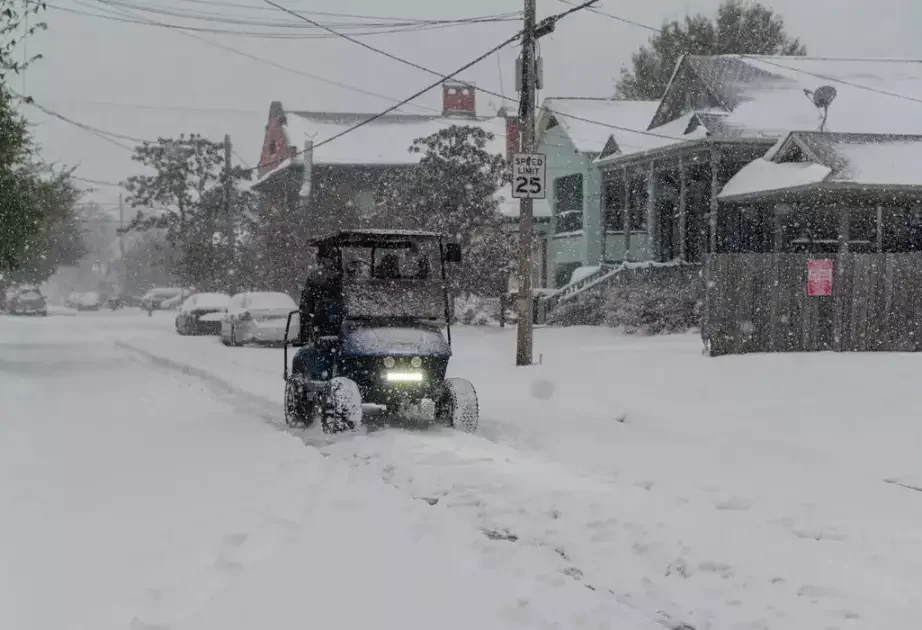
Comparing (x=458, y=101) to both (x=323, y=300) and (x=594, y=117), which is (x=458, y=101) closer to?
(x=594, y=117)

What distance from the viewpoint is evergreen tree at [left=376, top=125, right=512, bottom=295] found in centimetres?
3566

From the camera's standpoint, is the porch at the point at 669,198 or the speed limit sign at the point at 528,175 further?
the porch at the point at 669,198

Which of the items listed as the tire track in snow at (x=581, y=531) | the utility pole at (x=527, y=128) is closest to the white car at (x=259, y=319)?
the utility pole at (x=527, y=128)

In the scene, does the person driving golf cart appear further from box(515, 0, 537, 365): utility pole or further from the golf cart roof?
box(515, 0, 537, 365): utility pole

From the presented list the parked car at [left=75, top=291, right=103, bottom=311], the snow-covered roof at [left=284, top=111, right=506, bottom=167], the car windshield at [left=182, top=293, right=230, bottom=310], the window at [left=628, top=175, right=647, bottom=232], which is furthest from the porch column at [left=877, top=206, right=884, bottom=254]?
the parked car at [left=75, top=291, right=103, bottom=311]

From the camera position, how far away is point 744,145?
33250 millimetres

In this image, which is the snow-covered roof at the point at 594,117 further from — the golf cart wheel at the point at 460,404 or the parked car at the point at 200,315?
the golf cart wheel at the point at 460,404

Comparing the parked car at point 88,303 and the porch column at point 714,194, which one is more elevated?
the porch column at point 714,194

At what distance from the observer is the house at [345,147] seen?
53.7 metres

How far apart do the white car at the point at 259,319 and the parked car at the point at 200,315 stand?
6700 millimetres

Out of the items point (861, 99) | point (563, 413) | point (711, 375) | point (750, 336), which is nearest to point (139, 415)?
point (563, 413)

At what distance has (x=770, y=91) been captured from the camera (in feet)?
118

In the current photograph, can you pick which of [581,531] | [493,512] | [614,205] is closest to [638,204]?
[614,205]

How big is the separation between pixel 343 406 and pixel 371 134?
48.1 m
